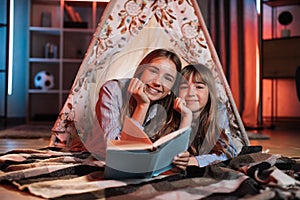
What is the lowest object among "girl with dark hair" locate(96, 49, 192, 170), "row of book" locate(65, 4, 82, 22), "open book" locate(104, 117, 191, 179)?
"open book" locate(104, 117, 191, 179)

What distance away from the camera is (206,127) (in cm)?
117

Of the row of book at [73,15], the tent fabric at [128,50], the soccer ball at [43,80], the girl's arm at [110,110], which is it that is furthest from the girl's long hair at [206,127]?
the row of book at [73,15]

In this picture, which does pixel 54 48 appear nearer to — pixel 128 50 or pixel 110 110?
pixel 128 50

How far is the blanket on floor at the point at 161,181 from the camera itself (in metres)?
0.78

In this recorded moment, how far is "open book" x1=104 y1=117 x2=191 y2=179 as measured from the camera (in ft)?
2.74

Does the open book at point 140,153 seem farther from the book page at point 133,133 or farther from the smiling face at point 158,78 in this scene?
the smiling face at point 158,78

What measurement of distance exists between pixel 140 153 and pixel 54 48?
9.73ft

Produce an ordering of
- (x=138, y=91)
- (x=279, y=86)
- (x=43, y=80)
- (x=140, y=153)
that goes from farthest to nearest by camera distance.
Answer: (x=279, y=86), (x=43, y=80), (x=138, y=91), (x=140, y=153)

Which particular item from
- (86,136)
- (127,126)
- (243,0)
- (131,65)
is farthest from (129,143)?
(243,0)

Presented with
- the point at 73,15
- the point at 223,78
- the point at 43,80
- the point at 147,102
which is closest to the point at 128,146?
the point at 147,102

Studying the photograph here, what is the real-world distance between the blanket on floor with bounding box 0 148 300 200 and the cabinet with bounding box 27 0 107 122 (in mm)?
2489

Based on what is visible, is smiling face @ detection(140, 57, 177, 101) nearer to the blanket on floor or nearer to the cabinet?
the blanket on floor

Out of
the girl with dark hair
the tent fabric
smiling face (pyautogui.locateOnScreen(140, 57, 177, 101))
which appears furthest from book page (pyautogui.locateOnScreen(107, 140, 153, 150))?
the tent fabric

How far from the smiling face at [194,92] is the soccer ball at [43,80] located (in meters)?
2.55
